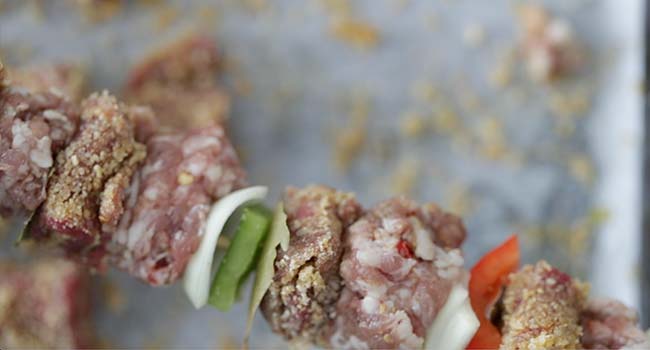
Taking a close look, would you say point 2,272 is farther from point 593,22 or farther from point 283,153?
point 593,22

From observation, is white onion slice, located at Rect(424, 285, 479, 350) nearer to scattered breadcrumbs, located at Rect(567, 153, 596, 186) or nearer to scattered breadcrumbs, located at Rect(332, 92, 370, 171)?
scattered breadcrumbs, located at Rect(332, 92, 370, 171)

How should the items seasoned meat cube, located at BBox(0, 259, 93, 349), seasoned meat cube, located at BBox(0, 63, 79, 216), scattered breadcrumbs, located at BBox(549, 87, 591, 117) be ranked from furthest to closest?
1. scattered breadcrumbs, located at BBox(549, 87, 591, 117)
2. seasoned meat cube, located at BBox(0, 259, 93, 349)
3. seasoned meat cube, located at BBox(0, 63, 79, 216)

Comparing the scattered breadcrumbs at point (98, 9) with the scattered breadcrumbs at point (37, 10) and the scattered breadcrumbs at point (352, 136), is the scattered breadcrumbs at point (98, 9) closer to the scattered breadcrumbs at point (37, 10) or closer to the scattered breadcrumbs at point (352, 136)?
the scattered breadcrumbs at point (37, 10)

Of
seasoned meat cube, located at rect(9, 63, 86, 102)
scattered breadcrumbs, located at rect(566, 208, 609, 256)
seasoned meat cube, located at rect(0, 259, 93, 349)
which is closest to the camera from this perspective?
seasoned meat cube, located at rect(0, 259, 93, 349)

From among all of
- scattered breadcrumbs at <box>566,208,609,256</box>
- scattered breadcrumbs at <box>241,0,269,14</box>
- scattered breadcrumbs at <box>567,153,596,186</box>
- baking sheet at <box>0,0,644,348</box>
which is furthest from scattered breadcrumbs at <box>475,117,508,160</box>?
scattered breadcrumbs at <box>241,0,269,14</box>

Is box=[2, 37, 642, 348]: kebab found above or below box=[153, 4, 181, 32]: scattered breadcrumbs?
below

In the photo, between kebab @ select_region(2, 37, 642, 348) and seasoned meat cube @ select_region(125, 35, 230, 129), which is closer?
kebab @ select_region(2, 37, 642, 348)
